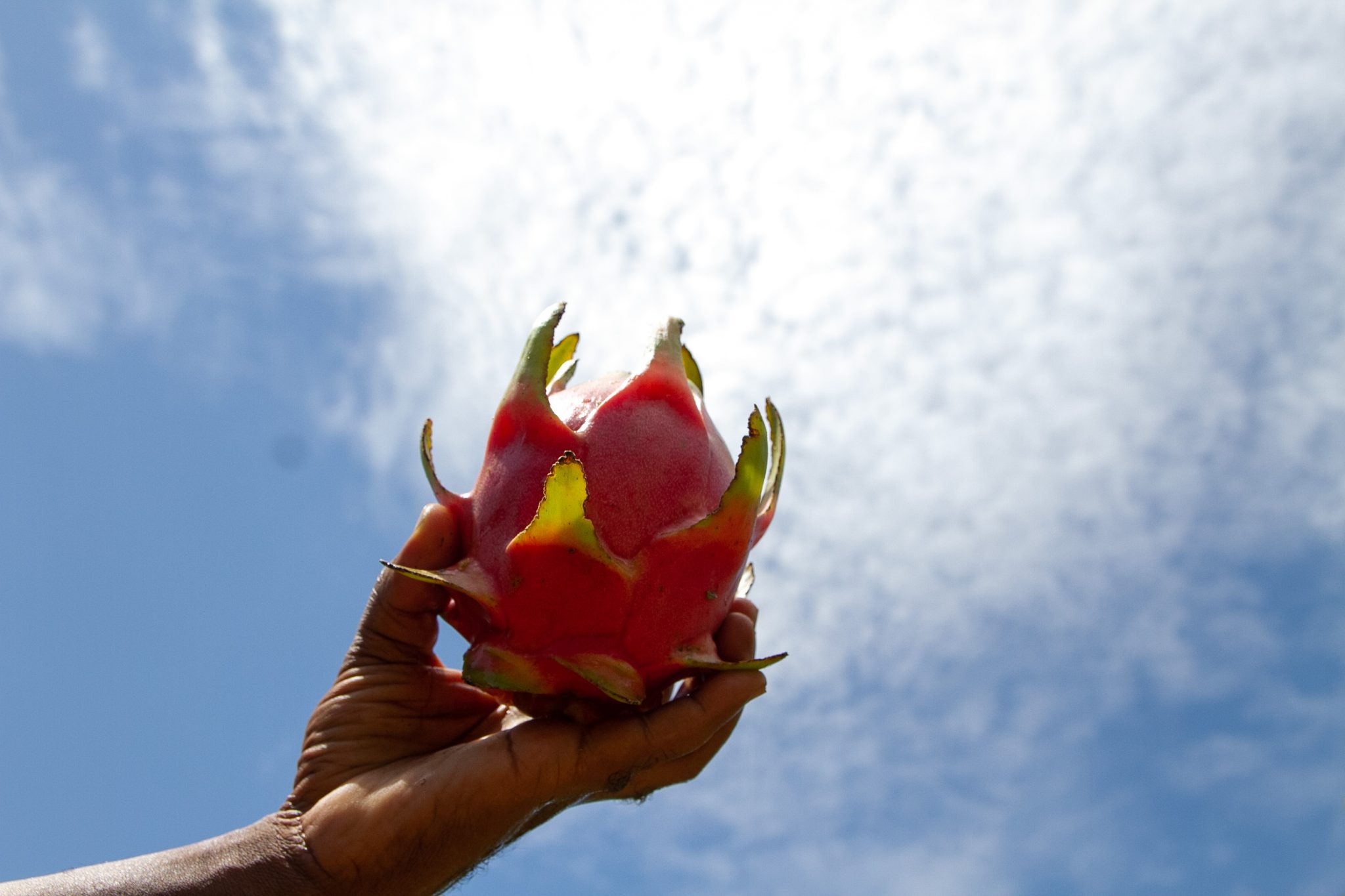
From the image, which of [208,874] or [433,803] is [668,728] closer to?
[433,803]

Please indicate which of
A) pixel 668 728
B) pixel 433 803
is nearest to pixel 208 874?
pixel 433 803

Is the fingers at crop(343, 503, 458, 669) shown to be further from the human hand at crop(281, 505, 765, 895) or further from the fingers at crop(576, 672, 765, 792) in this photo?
the fingers at crop(576, 672, 765, 792)

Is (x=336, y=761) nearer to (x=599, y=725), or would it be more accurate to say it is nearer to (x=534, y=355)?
(x=599, y=725)

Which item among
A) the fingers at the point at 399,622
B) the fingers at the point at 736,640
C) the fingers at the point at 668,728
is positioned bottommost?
the fingers at the point at 668,728

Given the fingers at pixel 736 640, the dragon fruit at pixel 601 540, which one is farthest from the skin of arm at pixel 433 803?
the dragon fruit at pixel 601 540

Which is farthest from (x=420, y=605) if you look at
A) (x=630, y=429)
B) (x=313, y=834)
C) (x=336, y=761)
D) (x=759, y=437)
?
(x=759, y=437)

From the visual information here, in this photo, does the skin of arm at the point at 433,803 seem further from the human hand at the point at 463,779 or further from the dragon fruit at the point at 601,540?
the dragon fruit at the point at 601,540

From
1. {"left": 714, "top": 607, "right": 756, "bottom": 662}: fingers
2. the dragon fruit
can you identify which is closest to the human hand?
{"left": 714, "top": 607, "right": 756, "bottom": 662}: fingers
